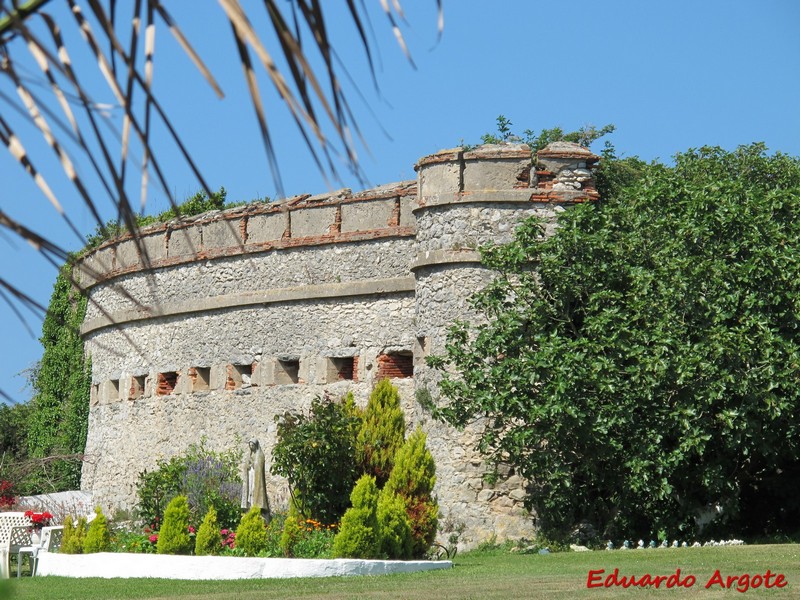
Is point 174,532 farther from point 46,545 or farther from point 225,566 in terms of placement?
point 46,545

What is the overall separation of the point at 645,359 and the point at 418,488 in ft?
11.2

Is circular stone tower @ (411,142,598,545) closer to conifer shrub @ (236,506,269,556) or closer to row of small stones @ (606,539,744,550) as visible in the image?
row of small stones @ (606,539,744,550)

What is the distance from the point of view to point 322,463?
648 inches

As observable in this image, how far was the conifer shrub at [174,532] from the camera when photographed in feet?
47.8

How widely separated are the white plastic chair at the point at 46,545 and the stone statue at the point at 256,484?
260 cm

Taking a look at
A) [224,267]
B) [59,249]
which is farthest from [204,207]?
[59,249]

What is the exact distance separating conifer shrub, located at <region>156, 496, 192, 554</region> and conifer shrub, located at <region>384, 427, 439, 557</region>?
2562 mm

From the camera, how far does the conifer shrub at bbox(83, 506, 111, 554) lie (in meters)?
15.5

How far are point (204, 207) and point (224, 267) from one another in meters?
10.6

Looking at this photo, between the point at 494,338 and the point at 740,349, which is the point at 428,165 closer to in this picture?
the point at 494,338

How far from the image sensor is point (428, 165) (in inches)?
645

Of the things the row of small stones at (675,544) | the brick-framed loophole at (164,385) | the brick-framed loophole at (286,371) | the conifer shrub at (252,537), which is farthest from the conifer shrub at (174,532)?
the brick-framed loophole at (164,385)

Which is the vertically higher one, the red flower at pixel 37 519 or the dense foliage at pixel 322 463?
the dense foliage at pixel 322 463

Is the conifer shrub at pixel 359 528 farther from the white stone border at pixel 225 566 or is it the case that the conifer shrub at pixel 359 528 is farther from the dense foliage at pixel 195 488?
the dense foliage at pixel 195 488
